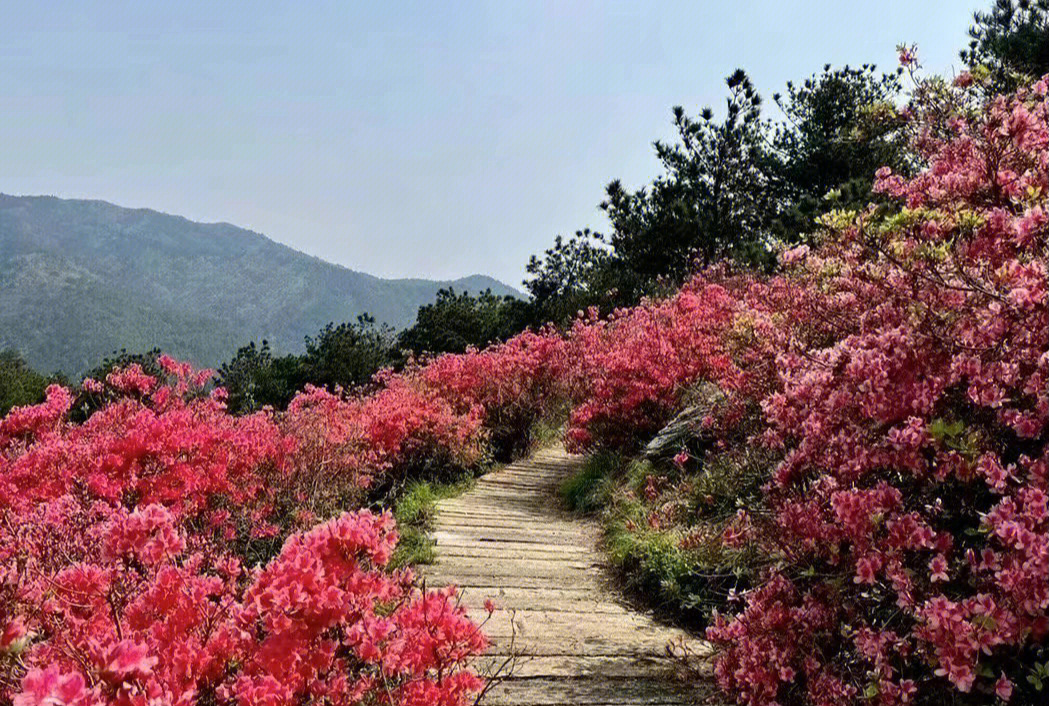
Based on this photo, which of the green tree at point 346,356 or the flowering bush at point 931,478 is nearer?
the flowering bush at point 931,478

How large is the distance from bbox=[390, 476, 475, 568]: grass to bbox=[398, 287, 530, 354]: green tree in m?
18.6

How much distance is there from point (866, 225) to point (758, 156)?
83.2 ft

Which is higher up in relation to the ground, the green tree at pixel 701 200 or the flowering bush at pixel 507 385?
the green tree at pixel 701 200

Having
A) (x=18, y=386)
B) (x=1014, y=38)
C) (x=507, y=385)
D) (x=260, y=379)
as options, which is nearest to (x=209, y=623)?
(x=507, y=385)

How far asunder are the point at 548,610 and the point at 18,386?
4219cm

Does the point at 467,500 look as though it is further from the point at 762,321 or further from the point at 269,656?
the point at 269,656

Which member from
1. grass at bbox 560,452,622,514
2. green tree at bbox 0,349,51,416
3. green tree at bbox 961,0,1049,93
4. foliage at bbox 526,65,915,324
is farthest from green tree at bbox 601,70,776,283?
green tree at bbox 0,349,51,416

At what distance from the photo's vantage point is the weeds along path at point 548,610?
2.91 meters

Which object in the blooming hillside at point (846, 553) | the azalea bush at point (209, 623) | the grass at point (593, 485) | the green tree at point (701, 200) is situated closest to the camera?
the azalea bush at point (209, 623)

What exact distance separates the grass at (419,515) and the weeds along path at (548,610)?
0.10 metres

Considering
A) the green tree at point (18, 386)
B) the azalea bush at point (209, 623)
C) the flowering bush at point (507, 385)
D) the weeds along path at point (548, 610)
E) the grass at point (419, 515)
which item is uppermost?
the flowering bush at point (507, 385)

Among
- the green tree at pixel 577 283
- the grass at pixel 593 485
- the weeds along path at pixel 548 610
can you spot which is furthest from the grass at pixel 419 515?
the green tree at pixel 577 283

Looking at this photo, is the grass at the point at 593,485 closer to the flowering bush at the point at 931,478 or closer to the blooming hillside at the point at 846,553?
the blooming hillside at the point at 846,553

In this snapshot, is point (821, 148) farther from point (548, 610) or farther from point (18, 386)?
point (18, 386)
